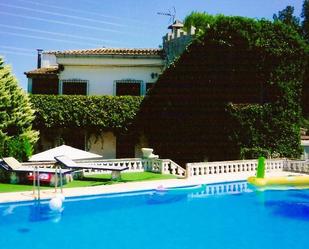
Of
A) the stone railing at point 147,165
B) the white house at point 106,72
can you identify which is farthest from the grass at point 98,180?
the white house at point 106,72

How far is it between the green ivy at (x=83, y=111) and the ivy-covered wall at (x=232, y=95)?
60.2 inches

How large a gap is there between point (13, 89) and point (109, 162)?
864cm

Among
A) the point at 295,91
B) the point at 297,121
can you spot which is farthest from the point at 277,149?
the point at 295,91

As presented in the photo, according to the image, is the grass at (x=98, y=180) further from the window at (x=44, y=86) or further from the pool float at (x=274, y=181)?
the window at (x=44, y=86)

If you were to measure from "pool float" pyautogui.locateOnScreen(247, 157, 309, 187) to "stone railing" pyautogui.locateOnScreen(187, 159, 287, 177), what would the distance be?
8.76 ft

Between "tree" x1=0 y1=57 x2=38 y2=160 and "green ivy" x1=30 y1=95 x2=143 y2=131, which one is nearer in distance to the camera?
"tree" x1=0 y1=57 x2=38 y2=160

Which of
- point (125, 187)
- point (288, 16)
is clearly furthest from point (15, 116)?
point (288, 16)

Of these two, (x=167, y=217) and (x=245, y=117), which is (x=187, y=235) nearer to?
(x=167, y=217)

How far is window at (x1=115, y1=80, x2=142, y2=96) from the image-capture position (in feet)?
108

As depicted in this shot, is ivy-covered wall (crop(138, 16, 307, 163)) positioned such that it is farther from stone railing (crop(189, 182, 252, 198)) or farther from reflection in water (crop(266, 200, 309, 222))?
reflection in water (crop(266, 200, 309, 222))

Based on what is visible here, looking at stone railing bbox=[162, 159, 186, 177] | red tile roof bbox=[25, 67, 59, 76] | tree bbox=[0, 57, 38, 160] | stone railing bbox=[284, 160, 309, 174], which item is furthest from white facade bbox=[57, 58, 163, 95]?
stone railing bbox=[284, 160, 309, 174]

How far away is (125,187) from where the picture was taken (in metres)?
19.3

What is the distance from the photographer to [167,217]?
16109mm

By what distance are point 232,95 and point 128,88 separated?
877cm
